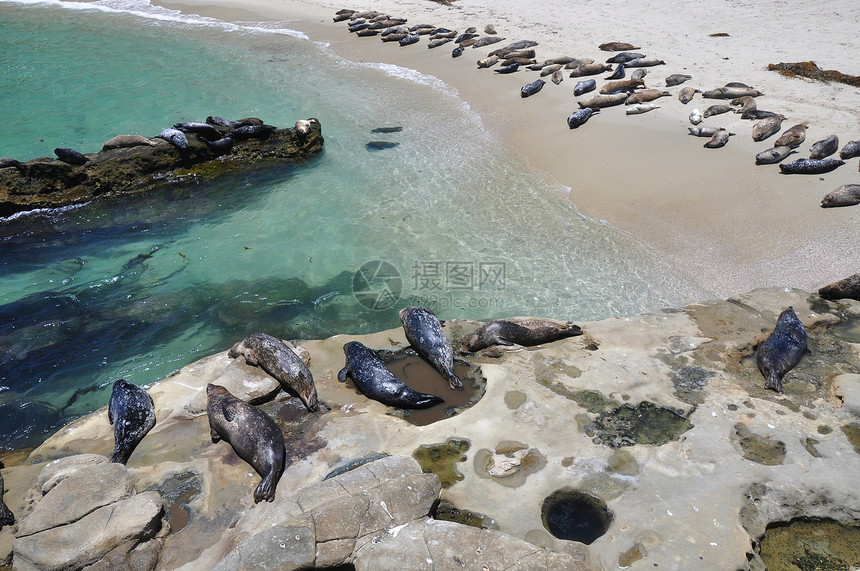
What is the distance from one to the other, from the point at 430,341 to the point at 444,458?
1488 mm

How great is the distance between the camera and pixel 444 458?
446 cm

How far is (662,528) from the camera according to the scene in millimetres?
3797

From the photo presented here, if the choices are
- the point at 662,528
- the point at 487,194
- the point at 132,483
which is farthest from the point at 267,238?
the point at 662,528

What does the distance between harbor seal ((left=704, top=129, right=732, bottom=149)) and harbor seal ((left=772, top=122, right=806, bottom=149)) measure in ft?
2.40

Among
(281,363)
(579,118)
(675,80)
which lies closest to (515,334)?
(281,363)

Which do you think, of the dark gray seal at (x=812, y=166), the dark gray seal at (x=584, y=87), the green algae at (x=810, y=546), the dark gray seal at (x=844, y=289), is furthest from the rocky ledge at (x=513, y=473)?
the dark gray seal at (x=584, y=87)

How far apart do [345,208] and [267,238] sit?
1.39 metres

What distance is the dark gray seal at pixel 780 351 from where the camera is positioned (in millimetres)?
5165

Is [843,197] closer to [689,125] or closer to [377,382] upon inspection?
[689,125]

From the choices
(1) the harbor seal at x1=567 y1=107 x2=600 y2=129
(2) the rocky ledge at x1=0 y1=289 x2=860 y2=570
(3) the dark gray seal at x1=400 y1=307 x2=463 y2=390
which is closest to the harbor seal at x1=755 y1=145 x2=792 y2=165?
(1) the harbor seal at x1=567 y1=107 x2=600 y2=129

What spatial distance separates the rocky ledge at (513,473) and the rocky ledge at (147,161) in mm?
6010

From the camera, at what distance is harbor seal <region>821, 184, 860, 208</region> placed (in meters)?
7.79

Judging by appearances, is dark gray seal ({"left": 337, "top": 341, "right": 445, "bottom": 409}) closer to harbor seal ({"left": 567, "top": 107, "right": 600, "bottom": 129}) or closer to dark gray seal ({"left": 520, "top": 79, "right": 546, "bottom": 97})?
harbor seal ({"left": 567, "top": 107, "right": 600, "bottom": 129})

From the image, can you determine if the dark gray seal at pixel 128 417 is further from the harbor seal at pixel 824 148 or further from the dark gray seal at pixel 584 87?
the dark gray seal at pixel 584 87
